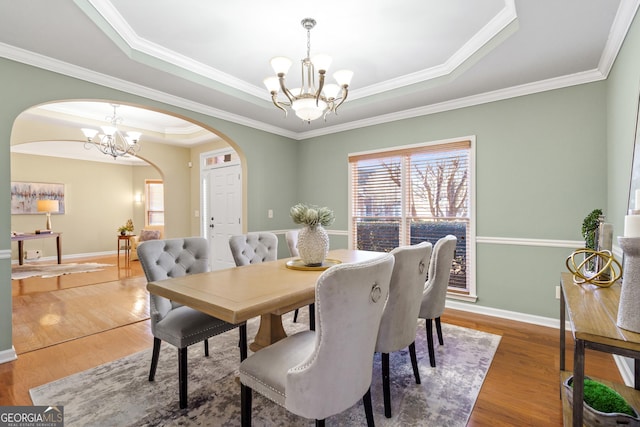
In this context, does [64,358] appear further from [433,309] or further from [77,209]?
[77,209]

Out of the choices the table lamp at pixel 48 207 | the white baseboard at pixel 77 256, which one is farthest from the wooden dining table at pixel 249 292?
the white baseboard at pixel 77 256

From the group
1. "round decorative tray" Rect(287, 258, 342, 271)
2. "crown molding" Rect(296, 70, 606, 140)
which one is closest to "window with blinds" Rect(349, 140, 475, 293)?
"crown molding" Rect(296, 70, 606, 140)

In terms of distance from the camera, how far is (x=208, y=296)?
1506 millimetres

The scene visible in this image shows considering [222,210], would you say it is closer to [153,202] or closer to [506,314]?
[153,202]

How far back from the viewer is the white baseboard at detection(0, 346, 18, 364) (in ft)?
7.90

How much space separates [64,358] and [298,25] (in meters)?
3.28

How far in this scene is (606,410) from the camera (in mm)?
1348

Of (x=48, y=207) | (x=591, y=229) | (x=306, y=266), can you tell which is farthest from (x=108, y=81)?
(x=48, y=207)

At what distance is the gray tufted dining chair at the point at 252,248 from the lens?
274 cm

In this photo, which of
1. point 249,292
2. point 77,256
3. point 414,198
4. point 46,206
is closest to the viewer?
point 249,292

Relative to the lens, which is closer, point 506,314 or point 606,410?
point 606,410

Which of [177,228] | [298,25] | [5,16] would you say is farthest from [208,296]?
[177,228]

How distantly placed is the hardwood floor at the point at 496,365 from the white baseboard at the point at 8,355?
42mm

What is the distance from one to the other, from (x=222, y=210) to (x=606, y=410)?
5.42 m
